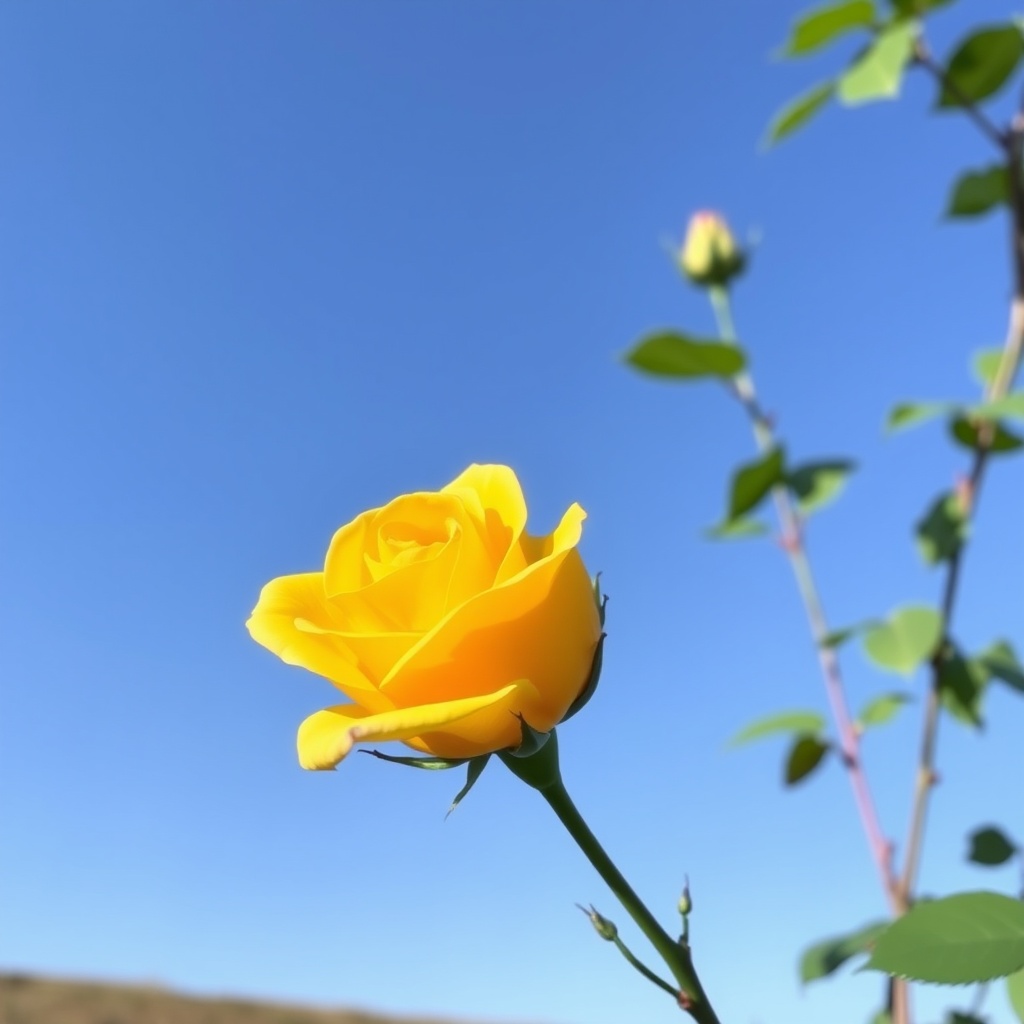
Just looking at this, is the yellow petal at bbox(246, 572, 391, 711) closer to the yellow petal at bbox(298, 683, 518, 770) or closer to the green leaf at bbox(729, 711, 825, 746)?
the yellow petal at bbox(298, 683, 518, 770)

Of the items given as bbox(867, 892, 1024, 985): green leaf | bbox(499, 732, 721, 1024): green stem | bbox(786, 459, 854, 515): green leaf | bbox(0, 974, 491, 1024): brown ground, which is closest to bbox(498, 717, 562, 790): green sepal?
bbox(499, 732, 721, 1024): green stem

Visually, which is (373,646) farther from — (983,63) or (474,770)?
(983,63)

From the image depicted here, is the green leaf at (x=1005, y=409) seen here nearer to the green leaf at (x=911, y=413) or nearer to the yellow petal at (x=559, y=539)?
the green leaf at (x=911, y=413)

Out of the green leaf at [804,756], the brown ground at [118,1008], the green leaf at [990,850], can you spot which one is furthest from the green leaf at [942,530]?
the brown ground at [118,1008]

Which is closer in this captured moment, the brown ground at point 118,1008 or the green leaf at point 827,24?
the green leaf at point 827,24


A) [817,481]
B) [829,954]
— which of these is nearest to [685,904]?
[829,954]
